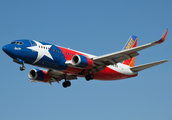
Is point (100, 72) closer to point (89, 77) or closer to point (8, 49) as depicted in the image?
point (89, 77)

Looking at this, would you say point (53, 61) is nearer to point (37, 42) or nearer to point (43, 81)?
point (37, 42)

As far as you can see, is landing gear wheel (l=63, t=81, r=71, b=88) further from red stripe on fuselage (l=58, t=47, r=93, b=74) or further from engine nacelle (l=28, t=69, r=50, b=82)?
red stripe on fuselage (l=58, t=47, r=93, b=74)

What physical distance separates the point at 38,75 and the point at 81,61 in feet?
27.6

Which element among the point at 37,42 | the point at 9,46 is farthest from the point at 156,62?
the point at 9,46

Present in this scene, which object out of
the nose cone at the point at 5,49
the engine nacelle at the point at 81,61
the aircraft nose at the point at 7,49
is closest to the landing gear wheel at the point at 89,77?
the engine nacelle at the point at 81,61

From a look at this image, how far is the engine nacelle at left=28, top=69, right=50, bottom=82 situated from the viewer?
127 feet

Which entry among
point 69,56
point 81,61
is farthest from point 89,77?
point 69,56

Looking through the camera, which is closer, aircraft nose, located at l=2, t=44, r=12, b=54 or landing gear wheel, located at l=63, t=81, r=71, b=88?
aircraft nose, located at l=2, t=44, r=12, b=54

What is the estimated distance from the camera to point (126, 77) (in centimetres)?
4122

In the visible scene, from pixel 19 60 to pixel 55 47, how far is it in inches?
190

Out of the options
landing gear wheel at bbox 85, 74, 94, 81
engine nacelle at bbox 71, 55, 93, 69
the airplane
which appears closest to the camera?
the airplane

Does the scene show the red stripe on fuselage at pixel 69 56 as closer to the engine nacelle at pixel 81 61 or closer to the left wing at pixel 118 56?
the engine nacelle at pixel 81 61

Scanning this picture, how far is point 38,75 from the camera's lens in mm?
38938

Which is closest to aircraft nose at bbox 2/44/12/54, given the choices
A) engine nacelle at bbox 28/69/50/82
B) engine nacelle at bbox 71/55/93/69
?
engine nacelle at bbox 71/55/93/69
